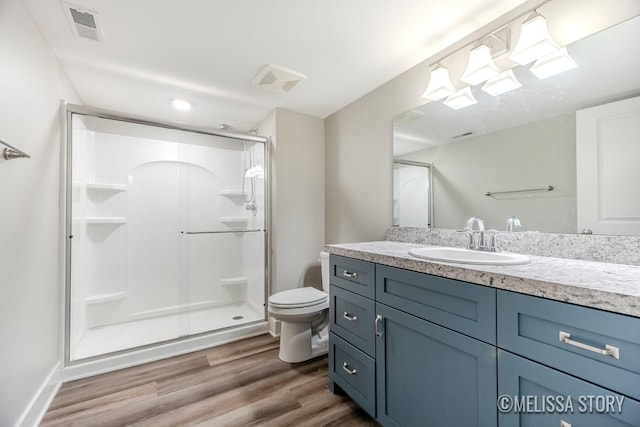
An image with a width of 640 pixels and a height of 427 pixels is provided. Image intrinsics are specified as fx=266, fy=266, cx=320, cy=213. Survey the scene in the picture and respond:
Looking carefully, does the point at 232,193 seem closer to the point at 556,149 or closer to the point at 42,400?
the point at 42,400

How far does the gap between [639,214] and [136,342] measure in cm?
321

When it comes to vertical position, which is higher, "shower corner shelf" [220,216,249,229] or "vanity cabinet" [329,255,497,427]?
"shower corner shelf" [220,216,249,229]

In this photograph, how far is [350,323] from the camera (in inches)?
60.0

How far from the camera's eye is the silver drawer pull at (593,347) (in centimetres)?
66

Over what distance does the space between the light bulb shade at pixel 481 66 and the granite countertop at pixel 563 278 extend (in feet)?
3.25

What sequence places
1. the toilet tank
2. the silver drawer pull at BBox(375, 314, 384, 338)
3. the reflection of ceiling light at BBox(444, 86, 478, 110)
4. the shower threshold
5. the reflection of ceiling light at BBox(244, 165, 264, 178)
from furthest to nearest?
the reflection of ceiling light at BBox(244, 165, 264, 178) < the toilet tank < the shower threshold < the reflection of ceiling light at BBox(444, 86, 478, 110) < the silver drawer pull at BBox(375, 314, 384, 338)

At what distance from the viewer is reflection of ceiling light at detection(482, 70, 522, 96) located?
1.38 metres

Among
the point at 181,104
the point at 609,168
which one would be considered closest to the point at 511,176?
the point at 609,168

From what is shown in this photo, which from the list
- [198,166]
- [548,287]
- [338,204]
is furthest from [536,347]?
[198,166]

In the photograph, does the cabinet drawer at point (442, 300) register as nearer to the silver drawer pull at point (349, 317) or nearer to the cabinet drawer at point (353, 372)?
the silver drawer pull at point (349, 317)

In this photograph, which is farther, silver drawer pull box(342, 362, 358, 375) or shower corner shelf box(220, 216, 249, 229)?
shower corner shelf box(220, 216, 249, 229)

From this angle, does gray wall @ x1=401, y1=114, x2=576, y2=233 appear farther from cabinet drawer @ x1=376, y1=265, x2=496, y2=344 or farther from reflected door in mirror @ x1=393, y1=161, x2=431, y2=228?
cabinet drawer @ x1=376, y1=265, x2=496, y2=344

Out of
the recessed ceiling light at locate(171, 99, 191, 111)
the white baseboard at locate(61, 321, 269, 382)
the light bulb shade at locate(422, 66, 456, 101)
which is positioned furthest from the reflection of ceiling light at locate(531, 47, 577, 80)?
the white baseboard at locate(61, 321, 269, 382)

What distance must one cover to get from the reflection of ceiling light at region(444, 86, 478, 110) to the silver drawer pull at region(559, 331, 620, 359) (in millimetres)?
1320
